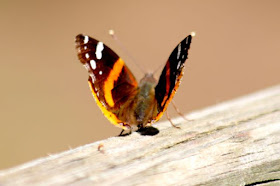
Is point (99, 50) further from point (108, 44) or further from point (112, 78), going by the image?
point (108, 44)

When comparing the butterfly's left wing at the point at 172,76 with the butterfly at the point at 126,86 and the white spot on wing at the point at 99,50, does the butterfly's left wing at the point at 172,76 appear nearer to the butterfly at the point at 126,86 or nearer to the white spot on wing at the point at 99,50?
the butterfly at the point at 126,86

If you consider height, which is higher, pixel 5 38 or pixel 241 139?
pixel 5 38

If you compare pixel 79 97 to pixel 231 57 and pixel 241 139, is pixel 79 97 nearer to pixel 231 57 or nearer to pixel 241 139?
Answer: pixel 231 57

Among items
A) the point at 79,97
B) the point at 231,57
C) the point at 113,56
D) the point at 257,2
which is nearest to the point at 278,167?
the point at 113,56

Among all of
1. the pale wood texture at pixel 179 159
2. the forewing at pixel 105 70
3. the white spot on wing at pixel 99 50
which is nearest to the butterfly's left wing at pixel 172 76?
the forewing at pixel 105 70

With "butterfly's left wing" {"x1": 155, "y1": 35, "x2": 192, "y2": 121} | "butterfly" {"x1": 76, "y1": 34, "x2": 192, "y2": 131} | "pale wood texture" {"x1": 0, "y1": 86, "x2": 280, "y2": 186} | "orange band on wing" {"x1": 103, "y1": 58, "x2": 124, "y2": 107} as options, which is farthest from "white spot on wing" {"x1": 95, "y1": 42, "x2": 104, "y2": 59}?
"pale wood texture" {"x1": 0, "y1": 86, "x2": 280, "y2": 186}

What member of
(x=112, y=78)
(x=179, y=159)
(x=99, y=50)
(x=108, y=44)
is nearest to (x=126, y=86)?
(x=112, y=78)

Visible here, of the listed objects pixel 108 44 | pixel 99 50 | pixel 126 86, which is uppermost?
pixel 108 44
